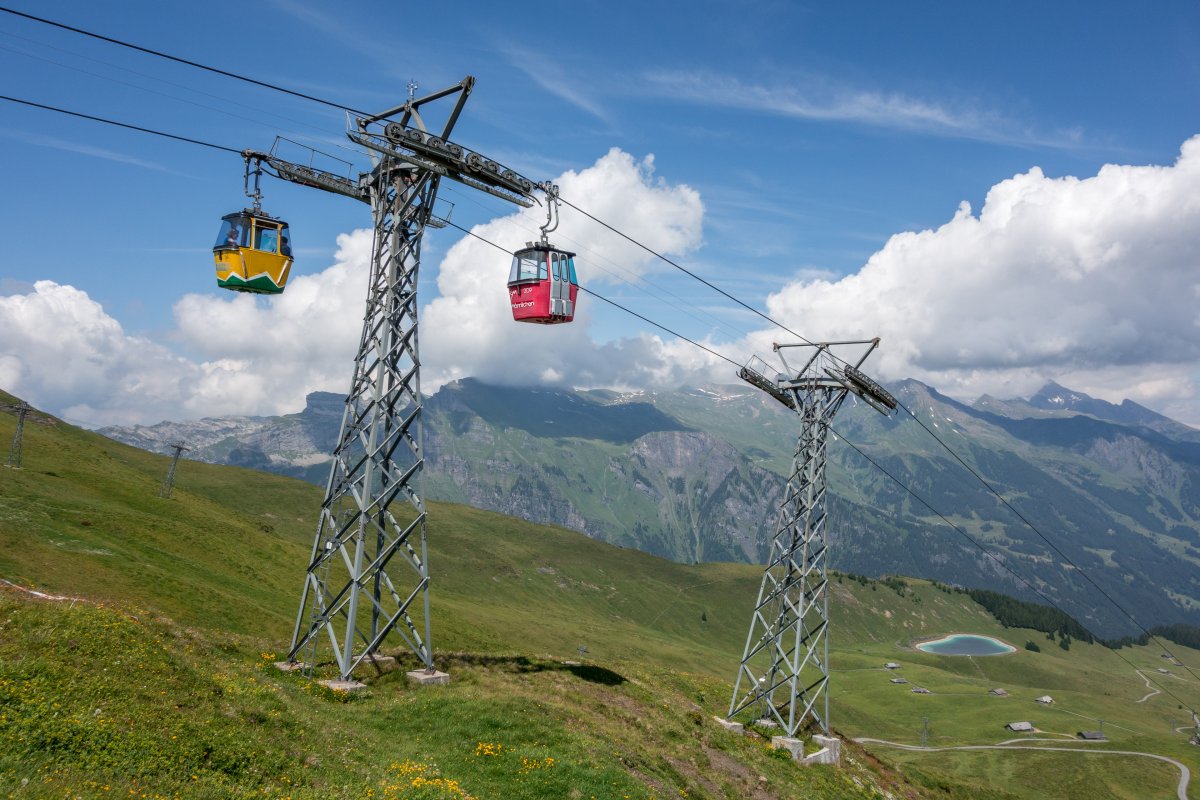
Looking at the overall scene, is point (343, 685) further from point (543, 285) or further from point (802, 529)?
point (802, 529)

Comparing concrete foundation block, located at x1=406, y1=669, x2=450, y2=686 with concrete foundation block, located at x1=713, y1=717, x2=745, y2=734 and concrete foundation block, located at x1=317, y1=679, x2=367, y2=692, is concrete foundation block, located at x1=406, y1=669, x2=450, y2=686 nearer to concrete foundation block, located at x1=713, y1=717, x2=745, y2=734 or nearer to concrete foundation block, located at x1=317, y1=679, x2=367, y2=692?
concrete foundation block, located at x1=317, y1=679, x2=367, y2=692

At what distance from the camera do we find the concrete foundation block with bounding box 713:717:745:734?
41.7 m

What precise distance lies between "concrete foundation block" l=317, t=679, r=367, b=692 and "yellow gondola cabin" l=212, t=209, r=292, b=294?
59.9ft

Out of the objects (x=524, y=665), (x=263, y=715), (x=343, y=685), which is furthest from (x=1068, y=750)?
(x=263, y=715)

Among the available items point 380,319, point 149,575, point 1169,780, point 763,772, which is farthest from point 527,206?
point 1169,780

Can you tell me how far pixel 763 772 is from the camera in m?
34.1

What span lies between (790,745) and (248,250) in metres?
39.1

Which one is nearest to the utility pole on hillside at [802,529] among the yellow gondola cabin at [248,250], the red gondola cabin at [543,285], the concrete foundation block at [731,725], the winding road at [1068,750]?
the concrete foundation block at [731,725]

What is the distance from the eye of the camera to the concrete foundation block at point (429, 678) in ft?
95.7

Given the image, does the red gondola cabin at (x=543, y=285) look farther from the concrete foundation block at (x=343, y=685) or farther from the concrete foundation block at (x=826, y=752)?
the concrete foundation block at (x=826, y=752)

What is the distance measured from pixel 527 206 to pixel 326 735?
23.5 m

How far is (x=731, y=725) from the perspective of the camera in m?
42.4

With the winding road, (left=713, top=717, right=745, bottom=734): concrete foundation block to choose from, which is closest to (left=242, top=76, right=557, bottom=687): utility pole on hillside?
(left=713, top=717, right=745, bottom=734): concrete foundation block

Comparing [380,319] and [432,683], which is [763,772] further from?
[380,319]
